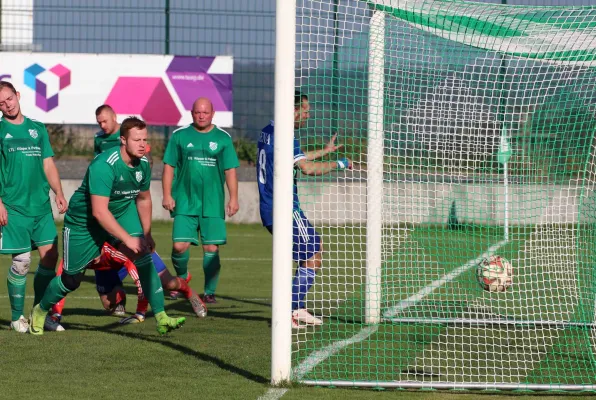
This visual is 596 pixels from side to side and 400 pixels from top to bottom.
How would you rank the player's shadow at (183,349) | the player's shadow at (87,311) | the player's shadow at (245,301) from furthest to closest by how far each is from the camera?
the player's shadow at (245,301) < the player's shadow at (87,311) < the player's shadow at (183,349)

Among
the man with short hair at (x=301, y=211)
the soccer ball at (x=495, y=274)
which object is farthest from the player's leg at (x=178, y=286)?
the soccer ball at (x=495, y=274)

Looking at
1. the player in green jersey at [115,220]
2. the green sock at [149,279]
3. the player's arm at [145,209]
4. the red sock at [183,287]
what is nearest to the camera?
the player in green jersey at [115,220]

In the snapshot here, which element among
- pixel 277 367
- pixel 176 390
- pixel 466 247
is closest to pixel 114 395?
pixel 176 390

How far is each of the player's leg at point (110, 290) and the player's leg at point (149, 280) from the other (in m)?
1.27

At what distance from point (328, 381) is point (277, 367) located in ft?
1.12

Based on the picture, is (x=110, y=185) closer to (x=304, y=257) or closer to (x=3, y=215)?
(x=3, y=215)

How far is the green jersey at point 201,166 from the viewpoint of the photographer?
33.2ft

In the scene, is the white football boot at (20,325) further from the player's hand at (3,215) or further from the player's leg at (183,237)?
the player's leg at (183,237)

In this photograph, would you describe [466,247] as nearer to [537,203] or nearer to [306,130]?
[537,203]

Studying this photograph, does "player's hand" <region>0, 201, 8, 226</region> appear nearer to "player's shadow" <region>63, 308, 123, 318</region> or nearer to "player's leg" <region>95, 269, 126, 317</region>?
"player's leg" <region>95, 269, 126, 317</region>

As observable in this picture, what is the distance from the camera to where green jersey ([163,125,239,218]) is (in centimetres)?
1012

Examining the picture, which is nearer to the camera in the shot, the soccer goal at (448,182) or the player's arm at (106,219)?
the soccer goal at (448,182)

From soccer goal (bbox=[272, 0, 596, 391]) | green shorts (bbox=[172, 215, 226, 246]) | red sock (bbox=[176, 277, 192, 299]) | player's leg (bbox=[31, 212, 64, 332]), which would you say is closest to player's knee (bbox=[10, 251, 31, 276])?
player's leg (bbox=[31, 212, 64, 332])

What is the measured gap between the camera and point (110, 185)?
755 cm
